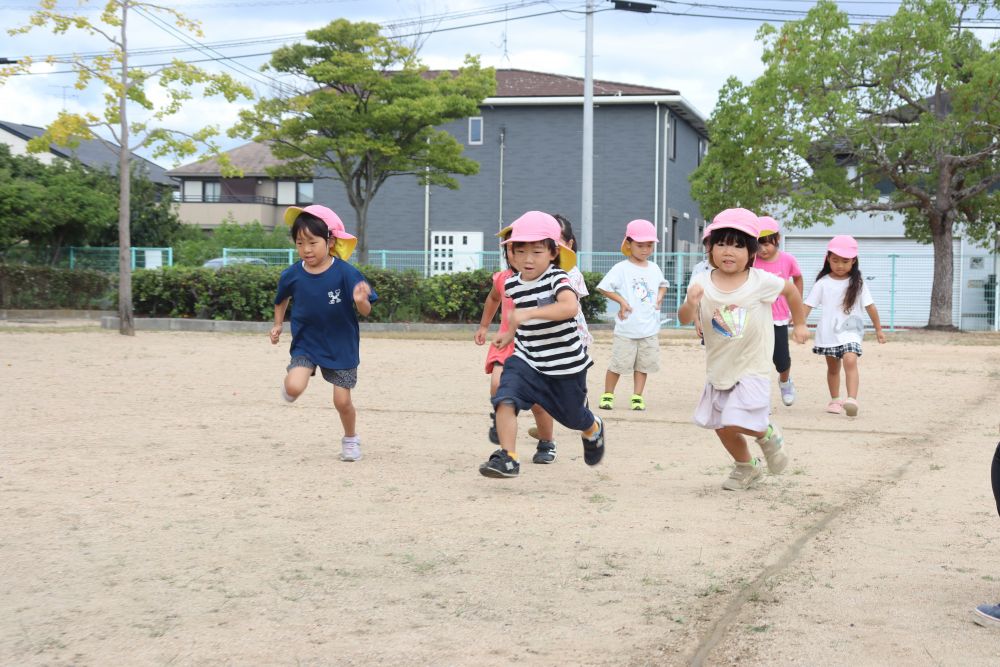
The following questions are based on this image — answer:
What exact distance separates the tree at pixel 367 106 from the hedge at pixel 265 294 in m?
5.45

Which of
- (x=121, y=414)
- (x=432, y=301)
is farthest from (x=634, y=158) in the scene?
(x=121, y=414)

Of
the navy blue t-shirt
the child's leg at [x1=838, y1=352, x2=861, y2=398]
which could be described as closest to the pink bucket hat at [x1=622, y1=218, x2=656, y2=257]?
the child's leg at [x1=838, y1=352, x2=861, y2=398]

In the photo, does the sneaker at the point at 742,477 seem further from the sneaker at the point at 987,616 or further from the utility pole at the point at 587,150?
the utility pole at the point at 587,150

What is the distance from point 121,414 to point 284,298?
252cm

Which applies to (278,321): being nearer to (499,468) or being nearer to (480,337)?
(480,337)

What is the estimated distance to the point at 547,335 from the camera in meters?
6.03

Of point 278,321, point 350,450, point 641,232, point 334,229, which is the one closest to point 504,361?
point 350,450

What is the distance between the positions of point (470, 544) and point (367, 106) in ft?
81.2

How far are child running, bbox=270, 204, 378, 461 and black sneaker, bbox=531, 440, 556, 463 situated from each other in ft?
3.56

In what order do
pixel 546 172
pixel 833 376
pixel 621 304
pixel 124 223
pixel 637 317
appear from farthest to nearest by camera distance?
pixel 546 172 < pixel 124 223 < pixel 833 376 < pixel 637 317 < pixel 621 304

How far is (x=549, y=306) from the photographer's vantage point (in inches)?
229

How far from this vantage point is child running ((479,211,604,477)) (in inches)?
229

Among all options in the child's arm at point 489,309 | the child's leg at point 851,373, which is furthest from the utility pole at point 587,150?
the child's arm at point 489,309

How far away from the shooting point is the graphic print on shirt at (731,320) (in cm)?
570
